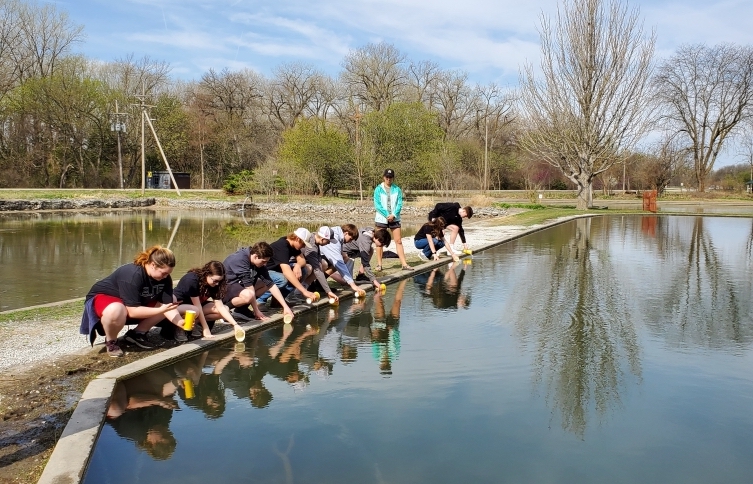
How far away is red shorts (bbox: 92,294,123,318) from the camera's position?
19.3 feet

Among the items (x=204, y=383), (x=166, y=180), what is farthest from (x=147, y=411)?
(x=166, y=180)

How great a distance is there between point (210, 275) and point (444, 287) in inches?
183

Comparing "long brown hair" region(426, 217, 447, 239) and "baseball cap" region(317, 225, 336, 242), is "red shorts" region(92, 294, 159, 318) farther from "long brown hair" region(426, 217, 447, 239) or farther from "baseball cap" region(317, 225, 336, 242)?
"long brown hair" region(426, 217, 447, 239)

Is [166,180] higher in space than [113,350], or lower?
higher

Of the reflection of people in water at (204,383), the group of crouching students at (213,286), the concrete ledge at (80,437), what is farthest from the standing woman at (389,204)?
the concrete ledge at (80,437)

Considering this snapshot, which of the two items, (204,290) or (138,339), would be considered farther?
(204,290)

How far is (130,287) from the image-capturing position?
5992mm

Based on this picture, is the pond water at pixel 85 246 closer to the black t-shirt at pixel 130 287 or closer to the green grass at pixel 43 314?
the green grass at pixel 43 314

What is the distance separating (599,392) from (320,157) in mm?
42997

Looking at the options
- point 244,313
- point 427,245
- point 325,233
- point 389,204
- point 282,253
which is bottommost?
point 244,313

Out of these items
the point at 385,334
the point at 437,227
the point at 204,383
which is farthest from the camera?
the point at 437,227

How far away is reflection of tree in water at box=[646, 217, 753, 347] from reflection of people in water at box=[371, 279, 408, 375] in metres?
2.90

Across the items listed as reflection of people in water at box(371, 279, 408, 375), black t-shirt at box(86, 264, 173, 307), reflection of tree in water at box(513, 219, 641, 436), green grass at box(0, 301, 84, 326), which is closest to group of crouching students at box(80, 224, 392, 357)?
black t-shirt at box(86, 264, 173, 307)

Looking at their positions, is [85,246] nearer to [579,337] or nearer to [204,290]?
[204,290]
